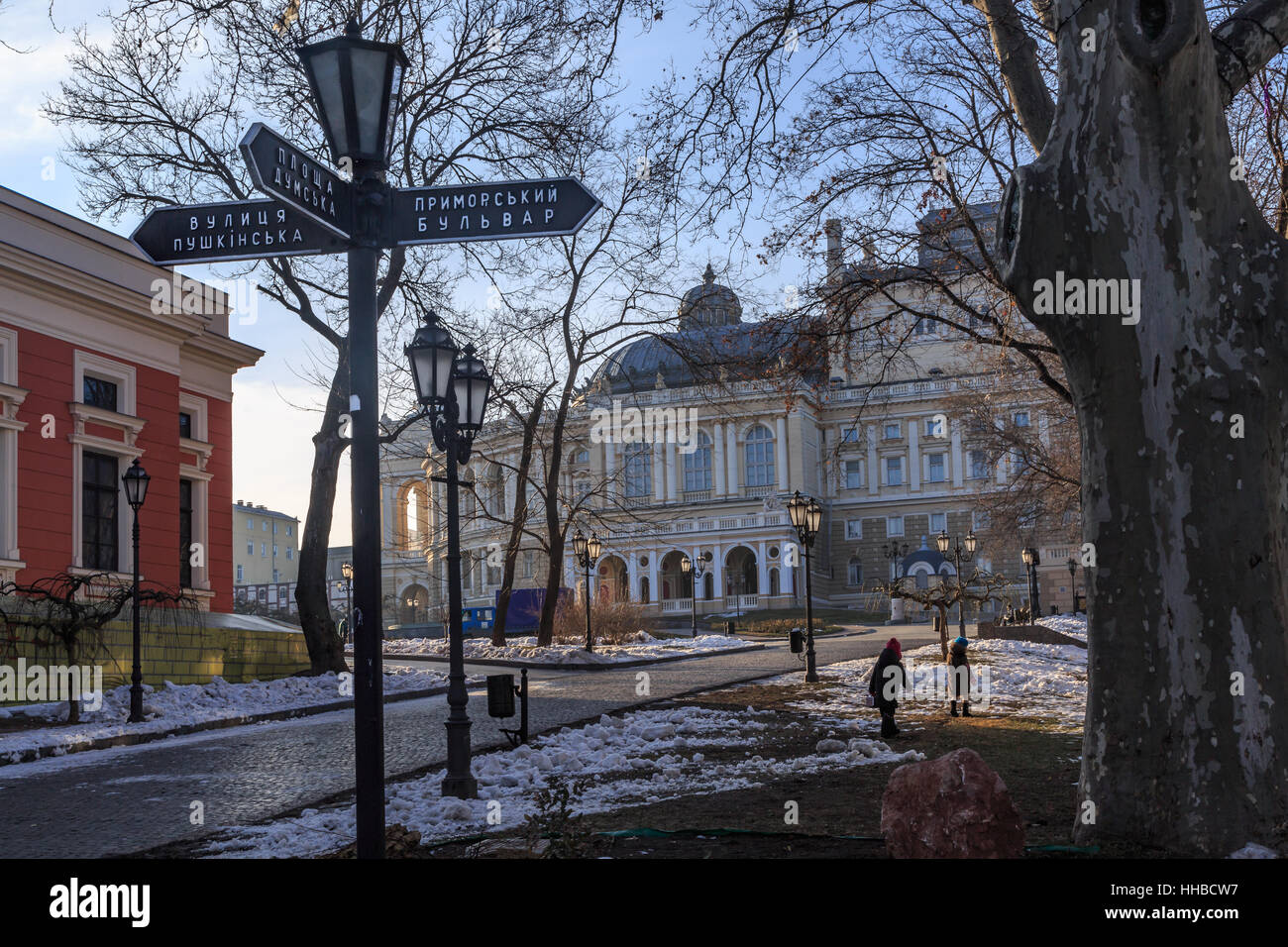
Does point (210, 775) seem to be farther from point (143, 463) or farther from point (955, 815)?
point (143, 463)

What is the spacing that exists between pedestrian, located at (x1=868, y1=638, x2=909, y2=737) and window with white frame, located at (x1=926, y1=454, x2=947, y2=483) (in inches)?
3005

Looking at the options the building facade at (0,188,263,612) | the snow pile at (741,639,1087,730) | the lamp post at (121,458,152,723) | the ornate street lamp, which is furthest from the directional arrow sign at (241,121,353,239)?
the building facade at (0,188,263,612)

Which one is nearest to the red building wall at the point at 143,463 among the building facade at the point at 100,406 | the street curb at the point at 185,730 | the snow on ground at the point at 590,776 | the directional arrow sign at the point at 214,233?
the building facade at the point at 100,406

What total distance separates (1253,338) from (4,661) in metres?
17.3

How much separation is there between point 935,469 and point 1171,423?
84.6m

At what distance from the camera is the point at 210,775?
13016mm

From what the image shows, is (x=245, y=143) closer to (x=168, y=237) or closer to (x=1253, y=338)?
(x=168, y=237)

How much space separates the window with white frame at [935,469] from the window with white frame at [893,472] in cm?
191

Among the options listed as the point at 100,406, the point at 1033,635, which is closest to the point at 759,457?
the point at 1033,635

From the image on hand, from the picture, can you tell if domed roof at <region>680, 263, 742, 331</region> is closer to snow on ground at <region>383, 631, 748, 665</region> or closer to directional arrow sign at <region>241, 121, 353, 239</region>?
snow on ground at <region>383, 631, 748, 665</region>

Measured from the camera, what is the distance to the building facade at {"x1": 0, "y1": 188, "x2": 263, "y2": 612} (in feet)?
74.9

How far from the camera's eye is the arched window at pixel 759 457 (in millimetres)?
89750
